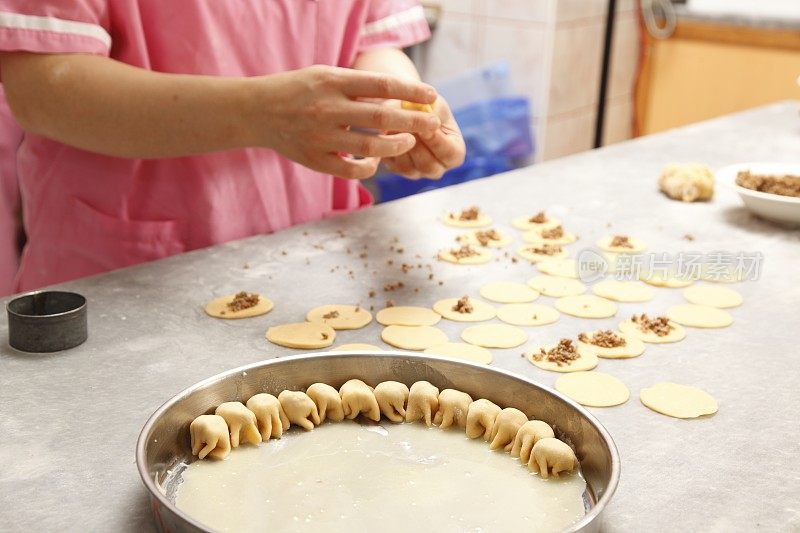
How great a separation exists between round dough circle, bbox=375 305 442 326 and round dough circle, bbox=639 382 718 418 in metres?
0.41

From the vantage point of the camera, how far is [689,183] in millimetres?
2252

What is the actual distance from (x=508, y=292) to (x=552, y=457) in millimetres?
686

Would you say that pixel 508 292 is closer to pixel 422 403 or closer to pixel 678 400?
pixel 678 400

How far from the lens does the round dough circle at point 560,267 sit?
180 centimetres

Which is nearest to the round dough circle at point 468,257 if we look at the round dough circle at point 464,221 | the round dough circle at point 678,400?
the round dough circle at point 464,221

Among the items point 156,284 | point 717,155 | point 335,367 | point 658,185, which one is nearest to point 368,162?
point 156,284

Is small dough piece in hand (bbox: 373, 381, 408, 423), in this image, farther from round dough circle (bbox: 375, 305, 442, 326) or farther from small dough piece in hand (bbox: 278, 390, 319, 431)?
round dough circle (bbox: 375, 305, 442, 326)

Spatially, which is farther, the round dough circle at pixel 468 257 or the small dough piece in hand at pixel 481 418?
the round dough circle at pixel 468 257

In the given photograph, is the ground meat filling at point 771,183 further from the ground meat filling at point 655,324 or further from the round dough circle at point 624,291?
the ground meat filling at point 655,324

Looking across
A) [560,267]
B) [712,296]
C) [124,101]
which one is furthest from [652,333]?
[124,101]

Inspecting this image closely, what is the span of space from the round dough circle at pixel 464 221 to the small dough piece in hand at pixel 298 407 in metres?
0.97

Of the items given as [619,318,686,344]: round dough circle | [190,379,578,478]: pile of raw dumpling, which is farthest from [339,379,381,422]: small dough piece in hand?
[619,318,686,344]: round dough circle

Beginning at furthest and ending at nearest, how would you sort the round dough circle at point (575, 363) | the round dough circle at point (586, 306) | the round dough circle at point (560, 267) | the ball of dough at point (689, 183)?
the ball of dough at point (689, 183), the round dough circle at point (560, 267), the round dough circle at point (586, 306), the round dough circle at point (575, 363)

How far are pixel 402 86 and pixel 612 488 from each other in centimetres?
83
